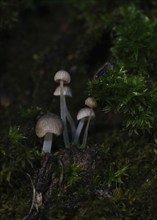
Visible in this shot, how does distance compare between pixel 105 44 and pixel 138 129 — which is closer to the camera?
pixel 138 129

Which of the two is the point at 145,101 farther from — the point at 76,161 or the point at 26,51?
the point at 26,51

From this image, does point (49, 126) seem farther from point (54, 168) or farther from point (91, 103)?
point (91, 103)

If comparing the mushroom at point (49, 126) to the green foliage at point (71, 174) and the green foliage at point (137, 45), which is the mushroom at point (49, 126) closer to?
the green foliage at point (71, 174)

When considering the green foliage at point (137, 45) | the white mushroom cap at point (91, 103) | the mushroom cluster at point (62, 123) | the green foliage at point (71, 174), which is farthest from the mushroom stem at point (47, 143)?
the green foliage at point (137, 45)

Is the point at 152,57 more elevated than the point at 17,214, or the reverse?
the point at 152,57

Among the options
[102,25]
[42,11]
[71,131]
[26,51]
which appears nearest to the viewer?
[71,131]

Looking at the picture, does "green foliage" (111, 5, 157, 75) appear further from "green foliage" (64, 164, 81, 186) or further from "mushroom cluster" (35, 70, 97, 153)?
"green foliage" (64, 164, 81, 186)

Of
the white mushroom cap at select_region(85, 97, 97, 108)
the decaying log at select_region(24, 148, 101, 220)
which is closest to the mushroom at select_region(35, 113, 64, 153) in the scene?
the decaying log at select_region(24, 148, 101, 220)

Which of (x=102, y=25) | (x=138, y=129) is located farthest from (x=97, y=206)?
(x=102, y=25)
